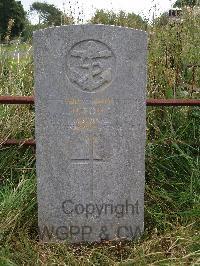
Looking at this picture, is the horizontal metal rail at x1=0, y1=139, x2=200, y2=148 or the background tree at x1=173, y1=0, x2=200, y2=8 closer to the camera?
the horizontal metal rail at x1=0, y1=139, x2=200, y2=148

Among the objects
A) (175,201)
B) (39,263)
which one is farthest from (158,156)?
(39,263)

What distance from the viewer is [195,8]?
17.9 ft

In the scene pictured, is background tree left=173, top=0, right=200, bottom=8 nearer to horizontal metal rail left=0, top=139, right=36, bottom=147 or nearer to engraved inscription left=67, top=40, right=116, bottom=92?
horizontal metal rail left=0, top=139, right=36, bottom=147

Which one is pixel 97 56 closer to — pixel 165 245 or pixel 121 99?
pixel 121 99

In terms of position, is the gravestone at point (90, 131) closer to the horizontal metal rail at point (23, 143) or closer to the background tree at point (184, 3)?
the horizontal metal rail at point (23, 143)

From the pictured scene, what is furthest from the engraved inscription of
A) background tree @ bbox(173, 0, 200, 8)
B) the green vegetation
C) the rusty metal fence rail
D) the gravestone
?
background tree @ bbox(173, 0, 200, 8)

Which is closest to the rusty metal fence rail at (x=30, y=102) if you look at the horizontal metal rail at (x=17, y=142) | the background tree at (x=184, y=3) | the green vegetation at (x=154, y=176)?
the horizontal metal rail at (x=17, y=142)

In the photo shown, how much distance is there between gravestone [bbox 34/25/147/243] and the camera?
3025 millimetres

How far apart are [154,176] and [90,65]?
46.1 inches

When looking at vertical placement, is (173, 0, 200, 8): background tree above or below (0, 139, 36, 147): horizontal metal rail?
above

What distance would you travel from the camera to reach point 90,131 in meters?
3.18

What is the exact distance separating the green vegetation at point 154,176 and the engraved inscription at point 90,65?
951 mm

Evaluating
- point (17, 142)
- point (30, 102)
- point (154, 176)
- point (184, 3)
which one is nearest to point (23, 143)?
point (17, 142)

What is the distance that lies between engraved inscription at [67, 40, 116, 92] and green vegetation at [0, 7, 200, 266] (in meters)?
0.95
